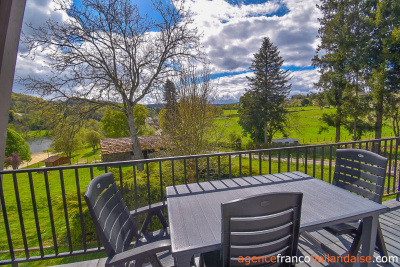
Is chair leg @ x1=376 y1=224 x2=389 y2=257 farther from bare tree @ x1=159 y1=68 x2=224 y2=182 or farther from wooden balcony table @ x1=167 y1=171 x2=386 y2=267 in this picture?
bare tree @ x1=159 y1=68 x2=224 y2=182

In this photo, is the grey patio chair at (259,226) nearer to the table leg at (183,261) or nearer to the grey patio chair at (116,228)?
the table leg at (183,261)

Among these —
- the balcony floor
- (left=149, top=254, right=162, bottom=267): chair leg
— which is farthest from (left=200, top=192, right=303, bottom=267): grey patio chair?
the balcony floor

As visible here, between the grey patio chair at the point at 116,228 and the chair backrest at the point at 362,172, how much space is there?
1805mm

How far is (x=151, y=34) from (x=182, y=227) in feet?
29.6

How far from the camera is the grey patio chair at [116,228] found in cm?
113

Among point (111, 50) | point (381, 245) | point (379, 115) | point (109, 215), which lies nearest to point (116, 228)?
point (109, 215)

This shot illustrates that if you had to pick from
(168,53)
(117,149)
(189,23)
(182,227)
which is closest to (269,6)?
(189,23)

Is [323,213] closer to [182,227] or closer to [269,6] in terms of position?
[182,227]

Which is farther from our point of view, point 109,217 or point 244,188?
point 244,188

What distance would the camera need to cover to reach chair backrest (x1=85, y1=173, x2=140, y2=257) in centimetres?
115

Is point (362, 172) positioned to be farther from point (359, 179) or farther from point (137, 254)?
point (137, 254)

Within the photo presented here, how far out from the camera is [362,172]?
185cm

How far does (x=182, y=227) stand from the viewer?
121 cm

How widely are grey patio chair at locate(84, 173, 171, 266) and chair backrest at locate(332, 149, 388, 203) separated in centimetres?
180
